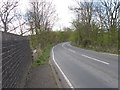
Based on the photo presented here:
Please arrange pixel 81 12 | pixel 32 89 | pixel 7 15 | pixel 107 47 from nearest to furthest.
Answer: pixel 32 89, pixel 7 15, pixel 107 47, pixel 81 12

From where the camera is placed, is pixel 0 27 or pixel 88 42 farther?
pixel 88 42

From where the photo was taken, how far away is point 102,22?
2889 centimetres

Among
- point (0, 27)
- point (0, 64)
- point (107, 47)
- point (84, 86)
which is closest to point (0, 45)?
point (0, 64)

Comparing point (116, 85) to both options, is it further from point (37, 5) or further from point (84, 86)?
point (37, 5)

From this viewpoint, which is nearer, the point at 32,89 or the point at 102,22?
the point at 32,89

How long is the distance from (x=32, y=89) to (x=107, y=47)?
74.2 ft

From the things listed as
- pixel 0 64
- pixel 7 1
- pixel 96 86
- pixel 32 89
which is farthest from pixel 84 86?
pixel 7 1

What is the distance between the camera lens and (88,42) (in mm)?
40906

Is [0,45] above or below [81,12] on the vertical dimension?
below

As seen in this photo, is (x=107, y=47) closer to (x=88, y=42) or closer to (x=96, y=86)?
(x=88, y=42)

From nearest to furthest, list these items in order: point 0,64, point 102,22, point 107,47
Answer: point 0,64 → point 107,47 → point 102,22

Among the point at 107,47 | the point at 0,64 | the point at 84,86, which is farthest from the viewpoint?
the point at 107,47

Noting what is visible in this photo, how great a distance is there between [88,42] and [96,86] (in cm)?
3481

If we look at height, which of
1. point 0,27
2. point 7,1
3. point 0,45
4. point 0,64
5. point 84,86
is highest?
point 7,1
